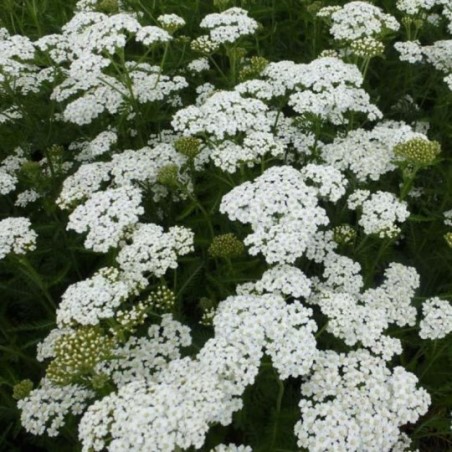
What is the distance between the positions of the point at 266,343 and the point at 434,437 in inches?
86.3

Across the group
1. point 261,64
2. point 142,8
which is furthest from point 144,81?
point 142,8

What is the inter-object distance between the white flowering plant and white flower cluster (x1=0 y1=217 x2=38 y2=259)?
19 mm

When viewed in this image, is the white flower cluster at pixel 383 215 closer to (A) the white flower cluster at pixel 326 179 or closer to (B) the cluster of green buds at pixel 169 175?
(A) the white flower cluster at pixel 326 179

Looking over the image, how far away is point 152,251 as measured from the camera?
14.3ft

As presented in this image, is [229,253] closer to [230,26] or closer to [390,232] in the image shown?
[390,232]

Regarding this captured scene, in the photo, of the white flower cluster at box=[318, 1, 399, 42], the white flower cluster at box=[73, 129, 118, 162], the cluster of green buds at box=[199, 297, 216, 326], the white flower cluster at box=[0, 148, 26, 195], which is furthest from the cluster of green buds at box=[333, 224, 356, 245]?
the white flower cluster at box=[0, 148, 26, 195]

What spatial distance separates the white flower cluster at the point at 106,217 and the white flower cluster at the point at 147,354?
0.74 m

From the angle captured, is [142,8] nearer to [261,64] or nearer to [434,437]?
[261,64]

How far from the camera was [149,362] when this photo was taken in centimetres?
407

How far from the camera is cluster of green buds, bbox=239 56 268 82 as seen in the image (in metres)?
5.83

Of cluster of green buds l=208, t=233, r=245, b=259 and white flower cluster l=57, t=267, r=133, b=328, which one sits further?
cluster of green buds l=208, t=233, r=245, b=259

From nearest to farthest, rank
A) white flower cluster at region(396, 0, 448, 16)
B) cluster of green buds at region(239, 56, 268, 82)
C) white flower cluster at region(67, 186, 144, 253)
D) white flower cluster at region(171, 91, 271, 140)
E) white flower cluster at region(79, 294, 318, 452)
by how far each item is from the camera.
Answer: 1. white flower cluster at region(79, 294, 318, 452)
2. white flower cluster at region(67, 186, 144, 253)
3. white flower cluster at region(171, 91, 271, 140)
4. cluster of green buds at region(239, 56, 268, 82)
5. white flower cluster at region(396, 0, 448, 16)

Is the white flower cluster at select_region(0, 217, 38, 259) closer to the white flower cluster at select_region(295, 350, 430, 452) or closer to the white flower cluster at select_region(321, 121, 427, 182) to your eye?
the white flower cluster at select_region(295, 350, 430, 452)

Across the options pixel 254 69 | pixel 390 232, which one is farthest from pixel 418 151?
pixel 254 69
